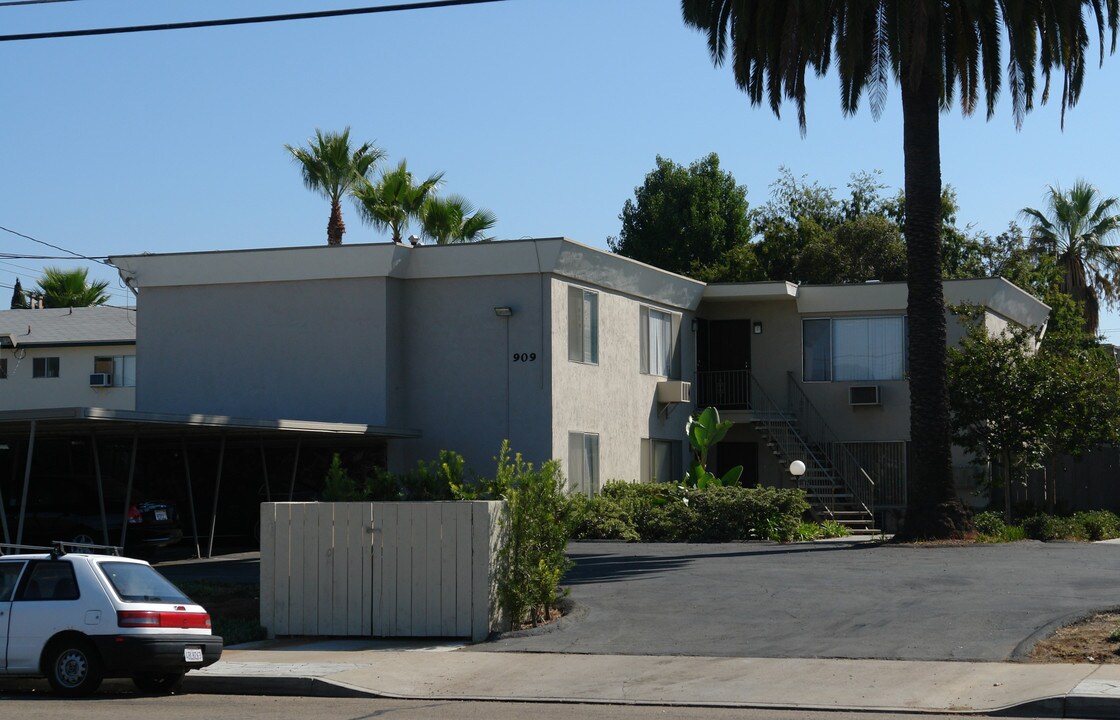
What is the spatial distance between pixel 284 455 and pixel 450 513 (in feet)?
46.6

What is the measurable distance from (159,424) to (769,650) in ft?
36.8

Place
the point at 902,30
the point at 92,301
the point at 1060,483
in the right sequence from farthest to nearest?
the point at 92,301 → the point at 1060,483 → the point at 902,30

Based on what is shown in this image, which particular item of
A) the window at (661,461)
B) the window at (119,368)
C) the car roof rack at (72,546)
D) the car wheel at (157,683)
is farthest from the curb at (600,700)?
the window at (119,368)

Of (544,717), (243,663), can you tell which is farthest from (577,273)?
(544,717)

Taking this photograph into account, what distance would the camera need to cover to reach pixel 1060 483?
117 ft

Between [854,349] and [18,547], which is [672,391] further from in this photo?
[18,547]

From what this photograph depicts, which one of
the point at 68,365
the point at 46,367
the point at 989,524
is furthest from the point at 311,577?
the point at 46,367

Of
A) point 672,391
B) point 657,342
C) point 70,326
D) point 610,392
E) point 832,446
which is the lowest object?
point 832,446

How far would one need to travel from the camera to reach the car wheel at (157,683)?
13.1m

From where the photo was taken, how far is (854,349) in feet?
109

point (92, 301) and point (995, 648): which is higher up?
point (92, 301)

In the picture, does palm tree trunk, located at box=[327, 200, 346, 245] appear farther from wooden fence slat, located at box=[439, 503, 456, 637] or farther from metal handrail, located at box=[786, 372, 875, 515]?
wooden fence slat, located at box=[439, 503, 456, 637]

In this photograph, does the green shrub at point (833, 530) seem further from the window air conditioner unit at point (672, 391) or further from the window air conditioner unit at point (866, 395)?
the window air conditioner unit at point (672, 391)

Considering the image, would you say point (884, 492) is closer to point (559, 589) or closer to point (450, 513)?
point (559, 589)
